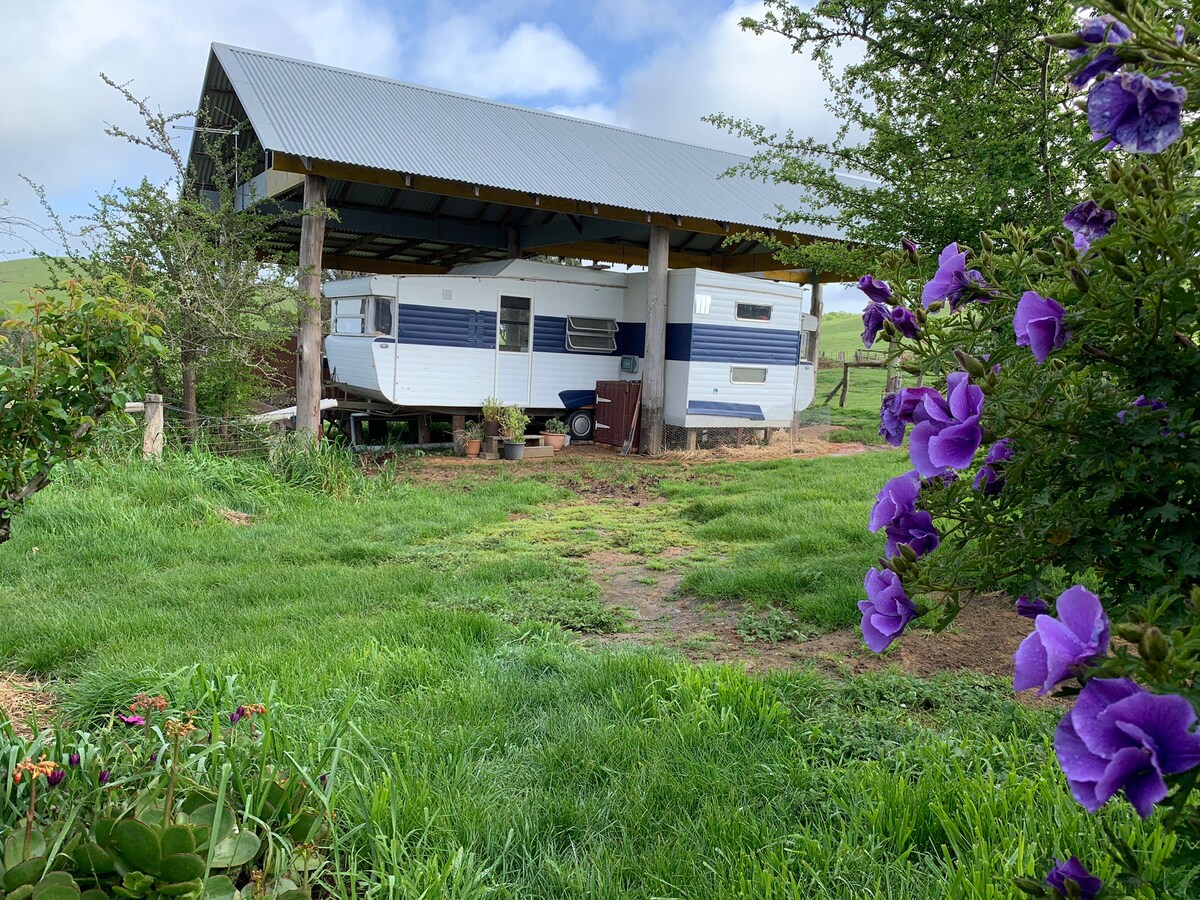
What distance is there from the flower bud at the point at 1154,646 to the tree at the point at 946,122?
10.7ft

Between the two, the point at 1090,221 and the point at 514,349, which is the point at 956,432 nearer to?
the point at 1090,221

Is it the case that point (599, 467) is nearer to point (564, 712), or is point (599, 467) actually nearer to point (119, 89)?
point (119, 89)

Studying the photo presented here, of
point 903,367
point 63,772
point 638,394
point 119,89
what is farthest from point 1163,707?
point 638,394

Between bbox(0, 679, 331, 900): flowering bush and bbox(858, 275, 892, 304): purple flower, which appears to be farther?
bbox(0, 679, 331, 900): flowering bush

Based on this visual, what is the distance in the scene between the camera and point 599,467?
39.2 feet

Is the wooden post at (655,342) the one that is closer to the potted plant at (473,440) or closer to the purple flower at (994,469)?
the potted plant at (473,440)

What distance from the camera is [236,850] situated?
2174 mm

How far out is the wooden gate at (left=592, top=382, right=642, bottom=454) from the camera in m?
13.6

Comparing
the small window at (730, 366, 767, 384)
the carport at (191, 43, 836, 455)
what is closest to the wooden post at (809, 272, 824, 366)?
the carport at (191, 43, 836, 455)

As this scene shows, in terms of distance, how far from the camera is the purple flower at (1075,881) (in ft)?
3.69

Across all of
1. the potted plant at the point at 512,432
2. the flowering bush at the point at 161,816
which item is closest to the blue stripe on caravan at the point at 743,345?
the potted plant at the point at 512,432

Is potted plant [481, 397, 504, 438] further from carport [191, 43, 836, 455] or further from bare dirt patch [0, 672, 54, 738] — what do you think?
bare dirt patch [0, 672, 54, 738]

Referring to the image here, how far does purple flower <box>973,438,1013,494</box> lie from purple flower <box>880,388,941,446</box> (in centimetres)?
15

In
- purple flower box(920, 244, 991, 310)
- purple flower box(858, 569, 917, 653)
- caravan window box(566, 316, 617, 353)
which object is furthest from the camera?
caravan window box(566, 316, 617, 353)
